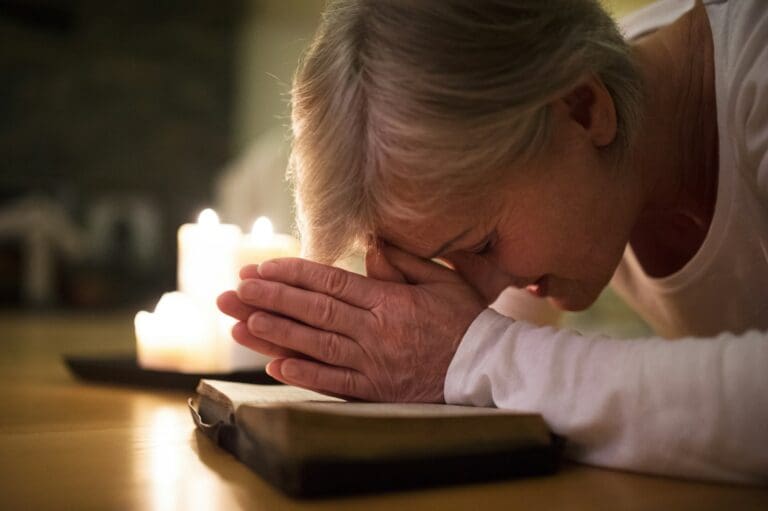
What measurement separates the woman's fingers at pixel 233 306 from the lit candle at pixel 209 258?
318 millimetres

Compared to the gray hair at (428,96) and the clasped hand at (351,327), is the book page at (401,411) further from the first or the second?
the gray hair at (428,96)

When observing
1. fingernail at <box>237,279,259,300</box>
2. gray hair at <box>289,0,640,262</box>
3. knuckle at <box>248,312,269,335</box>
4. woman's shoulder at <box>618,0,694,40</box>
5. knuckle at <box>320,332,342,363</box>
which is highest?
woman's shoulder at <box>618,0,694,40</box>

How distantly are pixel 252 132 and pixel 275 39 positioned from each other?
62cm

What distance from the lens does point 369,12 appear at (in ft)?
2.51

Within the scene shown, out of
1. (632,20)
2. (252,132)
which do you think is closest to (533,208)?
(632,20)

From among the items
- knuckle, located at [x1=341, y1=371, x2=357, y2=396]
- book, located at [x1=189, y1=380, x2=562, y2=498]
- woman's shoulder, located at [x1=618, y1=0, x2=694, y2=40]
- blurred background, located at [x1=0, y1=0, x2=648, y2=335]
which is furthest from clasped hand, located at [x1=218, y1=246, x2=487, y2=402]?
blurred background, located at [x1=0, y1=0, x2=648, y2=335]

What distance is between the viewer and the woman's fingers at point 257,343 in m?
0.77

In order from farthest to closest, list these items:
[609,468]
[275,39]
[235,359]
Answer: [275,39] → [235,359] → [609,468]

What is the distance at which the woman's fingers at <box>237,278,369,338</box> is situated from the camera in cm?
75

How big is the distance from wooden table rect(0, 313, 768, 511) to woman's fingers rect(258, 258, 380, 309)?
0.53ft

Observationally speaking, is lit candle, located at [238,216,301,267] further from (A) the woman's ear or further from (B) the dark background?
(B) the dark background

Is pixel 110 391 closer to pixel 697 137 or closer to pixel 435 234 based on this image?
pixel 435 234

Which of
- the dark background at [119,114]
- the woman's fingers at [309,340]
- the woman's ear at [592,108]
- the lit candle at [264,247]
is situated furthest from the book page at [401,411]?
the dark background at [119,114]

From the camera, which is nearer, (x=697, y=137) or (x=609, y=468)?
(x=609, y=468)
